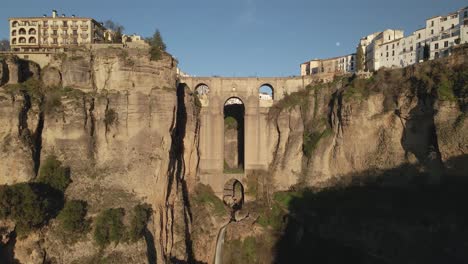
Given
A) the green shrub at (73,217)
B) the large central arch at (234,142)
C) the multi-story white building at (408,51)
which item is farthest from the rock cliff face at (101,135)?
the multi-story white building at (408,51)

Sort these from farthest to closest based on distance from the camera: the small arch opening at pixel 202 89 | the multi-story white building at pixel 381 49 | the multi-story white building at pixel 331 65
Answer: the multi-story white building at pixel 331 65 → the multi-story white building at pixel 381 49 → the small arch opening at pixel 202 89

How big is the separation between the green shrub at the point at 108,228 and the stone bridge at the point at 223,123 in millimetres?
15811

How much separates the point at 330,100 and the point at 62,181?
23.7m

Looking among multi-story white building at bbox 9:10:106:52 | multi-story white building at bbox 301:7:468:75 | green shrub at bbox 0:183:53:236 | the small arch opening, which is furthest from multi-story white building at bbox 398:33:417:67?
green shrub at bbox 0:183:53:236

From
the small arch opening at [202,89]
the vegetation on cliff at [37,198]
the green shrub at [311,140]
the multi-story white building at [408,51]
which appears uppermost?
the multi-story white building at [408,51]

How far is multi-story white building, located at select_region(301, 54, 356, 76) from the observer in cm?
6581

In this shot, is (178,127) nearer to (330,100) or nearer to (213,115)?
(213,115)

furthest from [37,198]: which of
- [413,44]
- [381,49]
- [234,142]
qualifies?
[381,49]

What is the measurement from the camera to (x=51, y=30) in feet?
166

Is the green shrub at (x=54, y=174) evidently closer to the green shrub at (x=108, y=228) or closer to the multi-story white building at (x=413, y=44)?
the green shrub at (x=108, y=228)

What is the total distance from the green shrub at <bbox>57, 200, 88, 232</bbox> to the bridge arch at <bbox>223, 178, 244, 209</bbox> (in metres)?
19.1

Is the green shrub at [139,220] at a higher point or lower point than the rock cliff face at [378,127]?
lower

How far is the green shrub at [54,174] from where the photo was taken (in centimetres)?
2536

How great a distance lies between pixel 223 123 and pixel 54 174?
62.7ft
